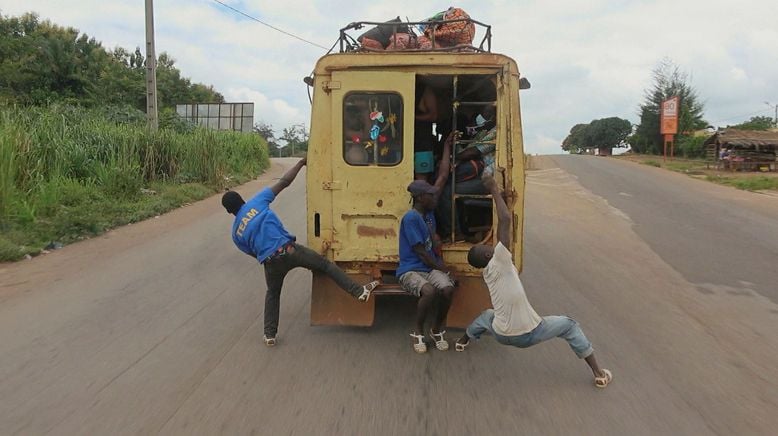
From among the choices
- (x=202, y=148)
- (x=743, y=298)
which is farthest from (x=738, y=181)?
(x=202, y=148)

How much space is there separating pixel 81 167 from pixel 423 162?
34.4ft

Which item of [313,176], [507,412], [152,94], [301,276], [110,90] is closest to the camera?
[507,412]

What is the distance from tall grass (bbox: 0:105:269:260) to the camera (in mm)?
10188

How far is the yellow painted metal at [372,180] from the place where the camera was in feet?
16.7

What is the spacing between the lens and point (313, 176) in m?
5.19

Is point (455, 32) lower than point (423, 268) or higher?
higher

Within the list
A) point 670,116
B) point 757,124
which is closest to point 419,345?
point 670,116

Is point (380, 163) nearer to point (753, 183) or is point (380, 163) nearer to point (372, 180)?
point (372, 180)

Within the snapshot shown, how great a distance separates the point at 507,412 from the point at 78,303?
16.0 ft

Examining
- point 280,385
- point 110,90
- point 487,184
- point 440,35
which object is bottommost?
point 280,385

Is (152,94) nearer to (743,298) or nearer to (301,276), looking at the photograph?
(301,276)

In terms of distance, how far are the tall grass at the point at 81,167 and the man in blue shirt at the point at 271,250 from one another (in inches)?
225

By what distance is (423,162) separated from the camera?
562 centimetres

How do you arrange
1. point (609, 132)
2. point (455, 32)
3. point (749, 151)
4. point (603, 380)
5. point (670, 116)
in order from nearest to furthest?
point (603, 380) < point (455, 32) < point (749, 151) < point (670, 116) < point (609, 132)
